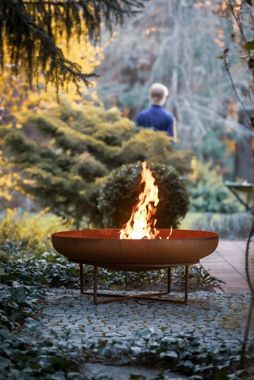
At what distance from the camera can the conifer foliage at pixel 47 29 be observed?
618 cm

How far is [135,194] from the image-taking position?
8125mm

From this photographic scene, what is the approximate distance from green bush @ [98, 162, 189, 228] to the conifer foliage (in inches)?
66.2

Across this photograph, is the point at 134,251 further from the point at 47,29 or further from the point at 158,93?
the point at 158,93

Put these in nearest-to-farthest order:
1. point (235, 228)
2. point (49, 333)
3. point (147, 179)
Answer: point (49, 333) < point (147, 179) < point (235, 228)

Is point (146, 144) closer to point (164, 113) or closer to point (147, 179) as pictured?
point (164, 113)

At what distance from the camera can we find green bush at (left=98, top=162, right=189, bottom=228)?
8.12m

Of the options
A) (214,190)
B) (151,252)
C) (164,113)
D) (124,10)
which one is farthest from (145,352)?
(214,190)

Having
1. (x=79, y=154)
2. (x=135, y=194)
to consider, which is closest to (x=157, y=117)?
(x=79, y=154)

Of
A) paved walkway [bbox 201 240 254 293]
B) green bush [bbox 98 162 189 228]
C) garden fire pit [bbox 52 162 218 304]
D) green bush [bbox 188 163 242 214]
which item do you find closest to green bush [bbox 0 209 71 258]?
green bush [bbox 98 162 189 228]

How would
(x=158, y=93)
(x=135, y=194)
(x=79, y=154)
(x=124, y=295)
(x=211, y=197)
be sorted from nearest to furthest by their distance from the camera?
(x=124, y=295), (x=135, y=194), (x=158, y=93), (x=79, y=154), (x=211, y=197)

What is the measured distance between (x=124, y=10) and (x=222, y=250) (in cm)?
260

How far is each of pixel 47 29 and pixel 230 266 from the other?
2503 millimetres

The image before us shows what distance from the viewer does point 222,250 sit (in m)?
8.06

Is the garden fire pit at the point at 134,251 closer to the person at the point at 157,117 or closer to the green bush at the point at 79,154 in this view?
the green bush at the point at 79,154
